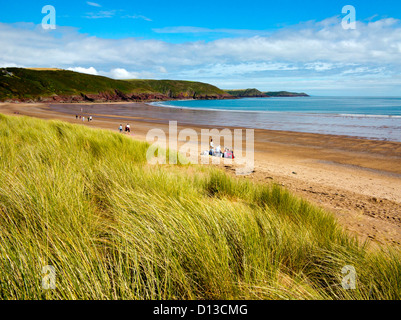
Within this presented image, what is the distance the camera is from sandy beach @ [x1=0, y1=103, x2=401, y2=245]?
5.62 meters

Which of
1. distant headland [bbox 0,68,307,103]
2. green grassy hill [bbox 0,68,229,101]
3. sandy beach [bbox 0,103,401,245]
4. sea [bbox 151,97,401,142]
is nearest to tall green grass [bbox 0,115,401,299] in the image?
sandy beach [bbox 0,103,401,245]

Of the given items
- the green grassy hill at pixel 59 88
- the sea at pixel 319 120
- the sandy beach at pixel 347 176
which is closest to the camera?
the sandy beach at pixel 347 176

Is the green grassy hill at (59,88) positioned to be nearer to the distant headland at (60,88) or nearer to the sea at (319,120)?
the distant headland at (60,88)

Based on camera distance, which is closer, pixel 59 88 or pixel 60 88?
pixel 59 88

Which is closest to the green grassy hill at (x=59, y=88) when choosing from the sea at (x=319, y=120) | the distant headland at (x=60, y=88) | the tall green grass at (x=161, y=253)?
the distant headland at (x=60, y=88)

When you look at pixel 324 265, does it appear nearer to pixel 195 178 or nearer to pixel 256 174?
pixel 195 178

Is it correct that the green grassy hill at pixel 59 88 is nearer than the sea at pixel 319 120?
No

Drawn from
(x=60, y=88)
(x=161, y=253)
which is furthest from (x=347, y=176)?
(x=60, y=88)

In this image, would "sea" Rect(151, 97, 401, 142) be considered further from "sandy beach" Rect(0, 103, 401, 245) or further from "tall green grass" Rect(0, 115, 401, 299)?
"tall green grass" Rect(0, 115, 401, 299)

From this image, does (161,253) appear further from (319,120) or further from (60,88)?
(60,88)

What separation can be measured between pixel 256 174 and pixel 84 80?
173 metres

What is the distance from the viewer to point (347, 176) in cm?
1038

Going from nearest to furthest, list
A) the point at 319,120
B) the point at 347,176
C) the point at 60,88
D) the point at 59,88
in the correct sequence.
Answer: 1. the point at 347,176
2. the point at 319,120
3. the point at 59,88
4. the point at 60,88

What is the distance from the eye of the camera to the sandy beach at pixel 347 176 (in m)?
5.62
